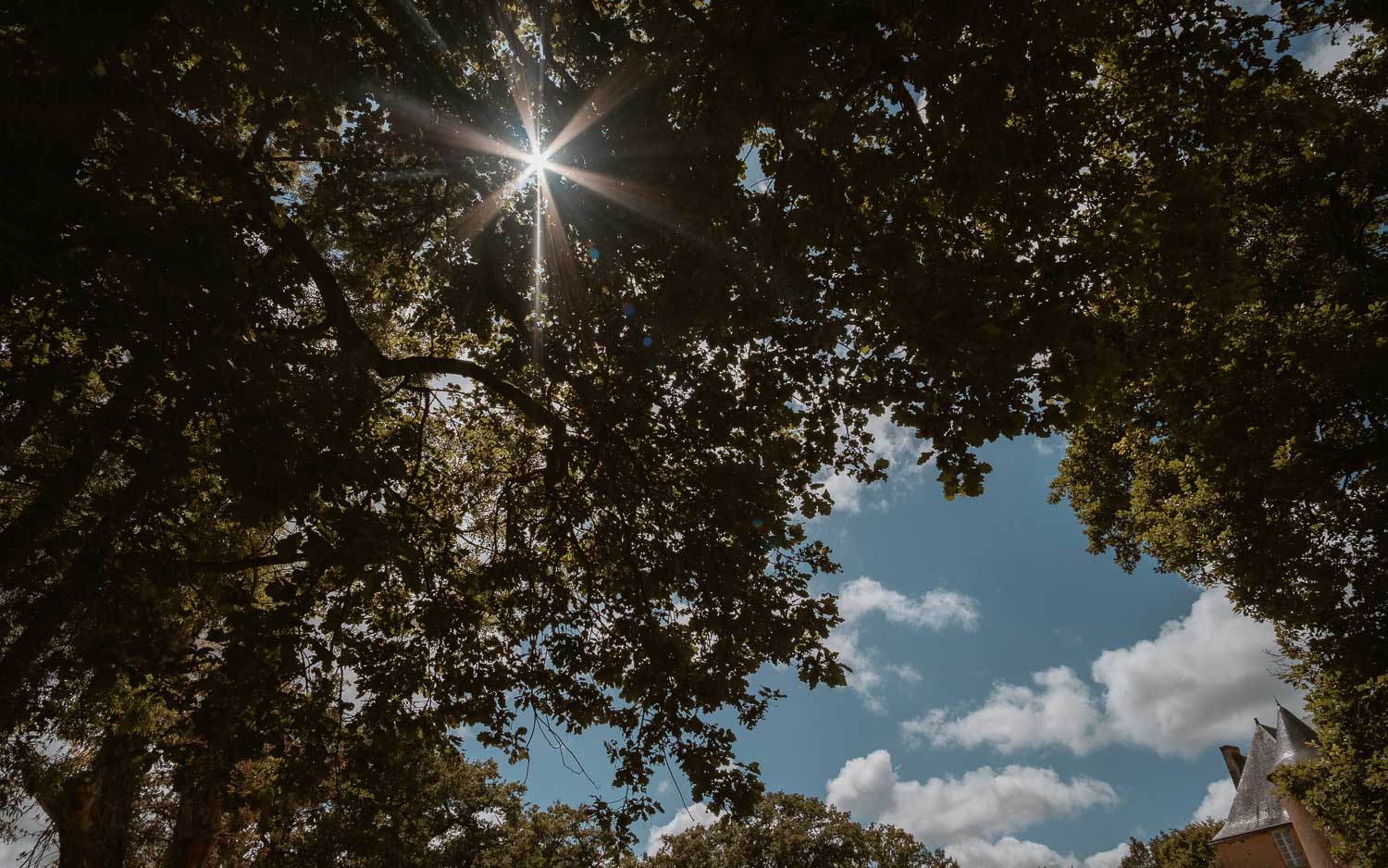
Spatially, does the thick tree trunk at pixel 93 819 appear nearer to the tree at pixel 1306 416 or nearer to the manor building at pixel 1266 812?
the tree at pixel 1306 416

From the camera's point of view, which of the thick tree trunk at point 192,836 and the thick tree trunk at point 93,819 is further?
the thick tree trunk at point 192,836

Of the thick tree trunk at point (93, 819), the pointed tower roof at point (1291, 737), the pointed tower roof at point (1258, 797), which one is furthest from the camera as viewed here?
the pointed tower roof at point (1258, 797)

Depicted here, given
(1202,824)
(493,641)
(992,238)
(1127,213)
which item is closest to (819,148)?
(992,238)

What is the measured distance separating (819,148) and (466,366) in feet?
18.1

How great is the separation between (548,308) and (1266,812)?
161 feet

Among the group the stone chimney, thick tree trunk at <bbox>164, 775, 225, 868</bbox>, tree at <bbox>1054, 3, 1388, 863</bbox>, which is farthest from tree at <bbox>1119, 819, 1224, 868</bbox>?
thick tree trunk at <bbox>164, 775, 225, 868</bbox>

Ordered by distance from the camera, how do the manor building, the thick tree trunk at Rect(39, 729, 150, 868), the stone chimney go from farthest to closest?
1. the stone chimney
2. the manor building
3. the thick tree trunk at Rect(39, 729, 150, 868)

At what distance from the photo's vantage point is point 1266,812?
3684 centimetres

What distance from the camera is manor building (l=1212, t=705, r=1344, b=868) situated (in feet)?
113

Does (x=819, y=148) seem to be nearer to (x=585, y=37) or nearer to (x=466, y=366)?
(x=585, y=37)

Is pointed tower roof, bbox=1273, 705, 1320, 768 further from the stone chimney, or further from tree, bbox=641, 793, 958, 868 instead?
tree, bbox=641, 793, 958, 868

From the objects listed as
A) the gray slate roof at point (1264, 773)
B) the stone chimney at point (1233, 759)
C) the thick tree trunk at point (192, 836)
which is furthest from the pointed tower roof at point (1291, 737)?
the thick tree trunk at point (192, 836)

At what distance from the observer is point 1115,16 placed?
8211 millimetres

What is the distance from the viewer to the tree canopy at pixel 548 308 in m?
5.64
